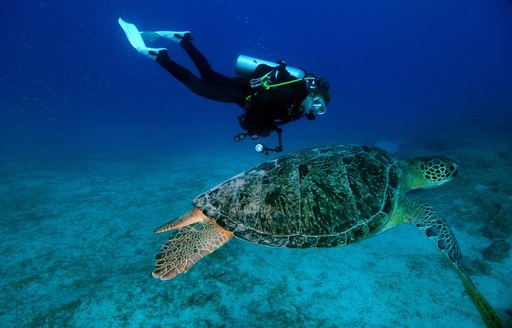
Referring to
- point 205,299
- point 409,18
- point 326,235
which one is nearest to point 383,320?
point 326,235

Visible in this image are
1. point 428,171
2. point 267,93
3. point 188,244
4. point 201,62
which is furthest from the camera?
point 201,62

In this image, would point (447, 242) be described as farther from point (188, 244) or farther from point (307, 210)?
point (188, 244)

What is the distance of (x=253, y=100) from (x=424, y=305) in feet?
13.2

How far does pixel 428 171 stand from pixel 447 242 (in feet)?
3.58

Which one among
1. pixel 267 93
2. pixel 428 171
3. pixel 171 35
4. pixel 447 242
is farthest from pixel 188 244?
pixel 171 35

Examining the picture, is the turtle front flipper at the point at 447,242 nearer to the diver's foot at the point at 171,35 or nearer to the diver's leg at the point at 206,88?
the diver's leg at the point at 206,88

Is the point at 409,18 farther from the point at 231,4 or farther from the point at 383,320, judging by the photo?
the point at 383,320

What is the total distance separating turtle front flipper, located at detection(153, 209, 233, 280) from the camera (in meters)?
2.60

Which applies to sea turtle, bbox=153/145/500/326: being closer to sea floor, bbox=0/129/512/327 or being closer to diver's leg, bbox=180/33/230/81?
sea floor, bbox=0/129/512/327

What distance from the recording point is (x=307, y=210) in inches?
107

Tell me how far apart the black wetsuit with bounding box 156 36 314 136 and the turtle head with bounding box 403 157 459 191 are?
6.01ft

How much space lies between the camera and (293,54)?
102 metres

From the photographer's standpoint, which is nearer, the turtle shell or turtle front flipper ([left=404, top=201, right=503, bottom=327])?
turtle front flipper ([left=404, top=201, right=503, bottom=327])

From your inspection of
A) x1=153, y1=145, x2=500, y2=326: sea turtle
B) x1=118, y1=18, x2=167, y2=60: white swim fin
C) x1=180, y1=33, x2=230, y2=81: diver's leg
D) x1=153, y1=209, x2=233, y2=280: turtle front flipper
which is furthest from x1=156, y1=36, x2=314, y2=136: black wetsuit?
x1=153, y1=209, x2=233, y2=280: turtle front flipper
